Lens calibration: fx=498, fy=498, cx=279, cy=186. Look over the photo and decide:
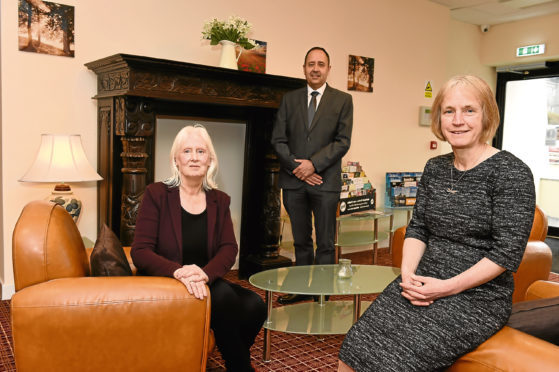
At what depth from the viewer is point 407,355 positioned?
1.66 metres

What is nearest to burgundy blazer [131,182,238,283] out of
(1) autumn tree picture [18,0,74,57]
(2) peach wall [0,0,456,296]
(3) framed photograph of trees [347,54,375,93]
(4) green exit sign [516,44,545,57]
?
(2) peach wall [0,0,456,296]

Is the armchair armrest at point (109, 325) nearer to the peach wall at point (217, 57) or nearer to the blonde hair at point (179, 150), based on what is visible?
the blonde hair at point (179, 150)

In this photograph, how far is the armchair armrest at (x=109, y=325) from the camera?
1.60 m

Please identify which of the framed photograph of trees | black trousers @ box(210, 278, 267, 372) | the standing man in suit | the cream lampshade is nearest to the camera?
black trousers @ box(210, 278, 267, 372)

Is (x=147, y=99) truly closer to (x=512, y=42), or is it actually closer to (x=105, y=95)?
(x=105, y=95)

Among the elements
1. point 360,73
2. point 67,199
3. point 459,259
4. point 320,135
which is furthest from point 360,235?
point 459,259

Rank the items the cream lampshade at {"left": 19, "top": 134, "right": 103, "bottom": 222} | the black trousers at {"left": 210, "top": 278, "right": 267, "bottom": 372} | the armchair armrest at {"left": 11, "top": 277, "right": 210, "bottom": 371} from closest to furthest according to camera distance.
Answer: the armchair armrest at {"left": 11, "top": 277, "right": 210, "bottom": 371} → the black trousers at {"left": 210, "top": 278, "right": 267, "bottom": 372} → the cream lampshade at {"left": 19, "top": 134, "right": 103, "bottom": 222}

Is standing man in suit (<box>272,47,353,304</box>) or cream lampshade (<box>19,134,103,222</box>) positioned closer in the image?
cream lampshade (<box>19,134,103,222</box>)

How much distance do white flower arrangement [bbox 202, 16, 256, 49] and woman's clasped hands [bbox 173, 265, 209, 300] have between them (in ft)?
7.63

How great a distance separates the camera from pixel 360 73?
17.6ft

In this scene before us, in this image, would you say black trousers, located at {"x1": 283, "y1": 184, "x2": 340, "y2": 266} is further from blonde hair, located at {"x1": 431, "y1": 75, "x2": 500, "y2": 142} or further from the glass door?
the glass door

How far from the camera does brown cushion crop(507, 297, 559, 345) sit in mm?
1692

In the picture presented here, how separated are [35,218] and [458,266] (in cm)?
152

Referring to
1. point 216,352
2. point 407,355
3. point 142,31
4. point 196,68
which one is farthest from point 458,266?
point 142,31
